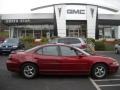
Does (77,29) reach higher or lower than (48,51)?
higher

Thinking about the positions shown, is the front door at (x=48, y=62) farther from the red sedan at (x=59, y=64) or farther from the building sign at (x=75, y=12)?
the building sign at (x=75, y=12)

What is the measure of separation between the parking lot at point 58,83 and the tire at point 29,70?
0.73 feet

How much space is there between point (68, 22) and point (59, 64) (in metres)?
54.7

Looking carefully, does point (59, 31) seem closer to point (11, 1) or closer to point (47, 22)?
point (47, 22)

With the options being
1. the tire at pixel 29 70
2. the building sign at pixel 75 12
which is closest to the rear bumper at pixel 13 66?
the tire at pixel 29 70

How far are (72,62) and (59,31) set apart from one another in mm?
53522

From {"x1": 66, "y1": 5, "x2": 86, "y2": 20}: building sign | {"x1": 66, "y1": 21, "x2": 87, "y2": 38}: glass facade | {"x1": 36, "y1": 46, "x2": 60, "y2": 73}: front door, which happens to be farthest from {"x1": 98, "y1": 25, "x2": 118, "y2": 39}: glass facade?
{"x1": 36, "y1": 46, "x2": 60, "y2": 73}: front door

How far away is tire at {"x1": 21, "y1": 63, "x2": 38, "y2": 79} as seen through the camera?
46.1 ft

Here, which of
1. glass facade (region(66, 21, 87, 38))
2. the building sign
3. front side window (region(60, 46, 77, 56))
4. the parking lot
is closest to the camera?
the parking lot

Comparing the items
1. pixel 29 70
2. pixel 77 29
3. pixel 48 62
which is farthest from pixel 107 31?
pixel 29 70

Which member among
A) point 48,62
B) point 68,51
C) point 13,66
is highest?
point 68,51

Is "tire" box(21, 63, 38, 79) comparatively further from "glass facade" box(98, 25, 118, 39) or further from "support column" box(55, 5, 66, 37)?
"glass facade" box(98, 25, 118, 39)

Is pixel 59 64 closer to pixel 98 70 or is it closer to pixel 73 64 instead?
pixel 73 64

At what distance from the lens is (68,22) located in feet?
225
